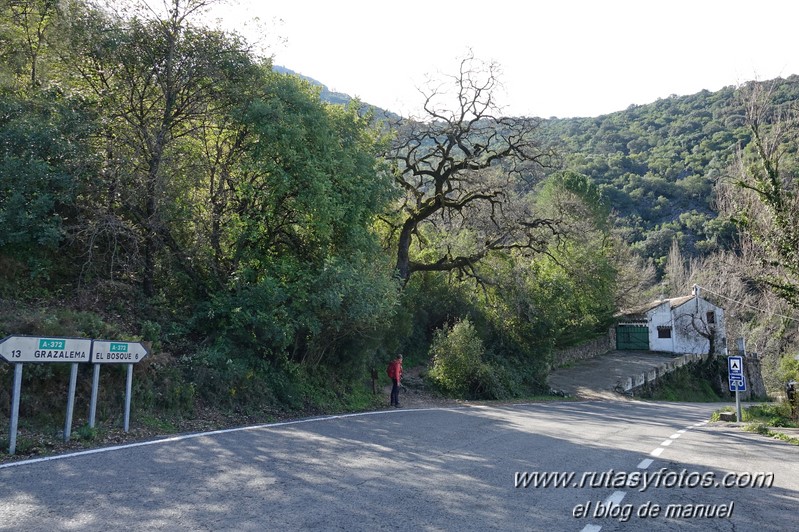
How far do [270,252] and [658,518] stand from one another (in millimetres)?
13110

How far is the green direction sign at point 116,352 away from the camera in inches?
384

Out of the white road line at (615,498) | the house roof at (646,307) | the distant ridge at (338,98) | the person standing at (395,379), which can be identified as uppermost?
the distant ridge at (338,98)

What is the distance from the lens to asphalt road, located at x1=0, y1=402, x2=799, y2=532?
5.63 meters

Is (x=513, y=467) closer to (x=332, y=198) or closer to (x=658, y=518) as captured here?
(x=658, y=518)

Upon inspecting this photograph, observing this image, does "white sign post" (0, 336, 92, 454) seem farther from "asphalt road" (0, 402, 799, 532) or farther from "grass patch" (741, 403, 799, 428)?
"grass patch" (741, 403, 799, 428)

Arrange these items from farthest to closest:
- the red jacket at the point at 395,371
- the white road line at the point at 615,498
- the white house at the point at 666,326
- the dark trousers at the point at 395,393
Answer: the white house at the point at 666,326 → the red jacket at the point at 395,371 → the dark trousers at the point at 395,393 → the white road line at the point at 615,498

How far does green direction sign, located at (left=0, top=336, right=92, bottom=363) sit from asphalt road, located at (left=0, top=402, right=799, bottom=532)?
4.82 feet

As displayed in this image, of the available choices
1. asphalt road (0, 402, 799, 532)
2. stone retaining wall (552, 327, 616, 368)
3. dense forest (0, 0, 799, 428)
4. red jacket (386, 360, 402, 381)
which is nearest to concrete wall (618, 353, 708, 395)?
stone retaining wall (552, 327, 616, 368)

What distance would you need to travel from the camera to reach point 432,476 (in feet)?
25.3

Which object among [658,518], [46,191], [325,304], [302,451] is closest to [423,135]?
[325,304]

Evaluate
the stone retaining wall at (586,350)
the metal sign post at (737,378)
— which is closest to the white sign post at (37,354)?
the metal sign post at (737,378)

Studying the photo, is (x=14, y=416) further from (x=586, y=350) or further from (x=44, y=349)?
(x=586, y=350)

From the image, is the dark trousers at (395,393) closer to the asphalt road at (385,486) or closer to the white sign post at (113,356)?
the asphalt road at (385,486)

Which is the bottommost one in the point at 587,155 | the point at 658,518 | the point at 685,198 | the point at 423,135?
the point at 658,518
